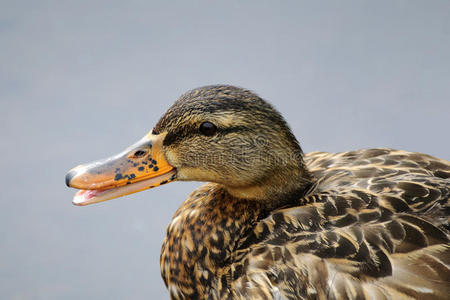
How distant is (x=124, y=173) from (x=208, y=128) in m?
0.23

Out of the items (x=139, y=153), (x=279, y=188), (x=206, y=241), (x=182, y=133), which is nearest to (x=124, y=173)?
(x=139, y=153)

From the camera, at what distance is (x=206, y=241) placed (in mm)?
1267

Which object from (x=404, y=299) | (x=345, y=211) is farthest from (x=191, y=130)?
(x=404, y=299)

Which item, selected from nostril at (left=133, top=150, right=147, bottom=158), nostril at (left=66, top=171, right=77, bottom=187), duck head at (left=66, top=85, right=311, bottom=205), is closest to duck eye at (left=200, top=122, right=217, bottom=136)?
duck head at (left=66, top=85, right=311, bottom=205)

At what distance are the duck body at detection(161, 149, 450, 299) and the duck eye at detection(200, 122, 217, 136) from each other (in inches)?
7.9

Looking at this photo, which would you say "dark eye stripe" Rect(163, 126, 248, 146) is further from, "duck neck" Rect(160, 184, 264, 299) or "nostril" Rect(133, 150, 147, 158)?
"duck neck" Rect(160, 184, 264, 299)

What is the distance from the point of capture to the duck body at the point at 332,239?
1056 mm

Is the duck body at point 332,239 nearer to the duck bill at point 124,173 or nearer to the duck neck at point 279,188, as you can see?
the duck neck at point 279,188

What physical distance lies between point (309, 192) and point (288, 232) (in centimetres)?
15

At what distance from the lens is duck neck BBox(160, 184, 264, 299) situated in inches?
49.0

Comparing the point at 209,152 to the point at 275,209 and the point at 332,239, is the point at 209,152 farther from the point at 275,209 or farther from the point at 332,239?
the point at 332,239

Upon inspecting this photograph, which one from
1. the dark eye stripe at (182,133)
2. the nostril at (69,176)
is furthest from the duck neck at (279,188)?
the nostril at (69,176)

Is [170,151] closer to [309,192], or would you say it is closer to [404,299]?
[309,192]

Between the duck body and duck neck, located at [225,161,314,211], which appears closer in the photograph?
the duck body
